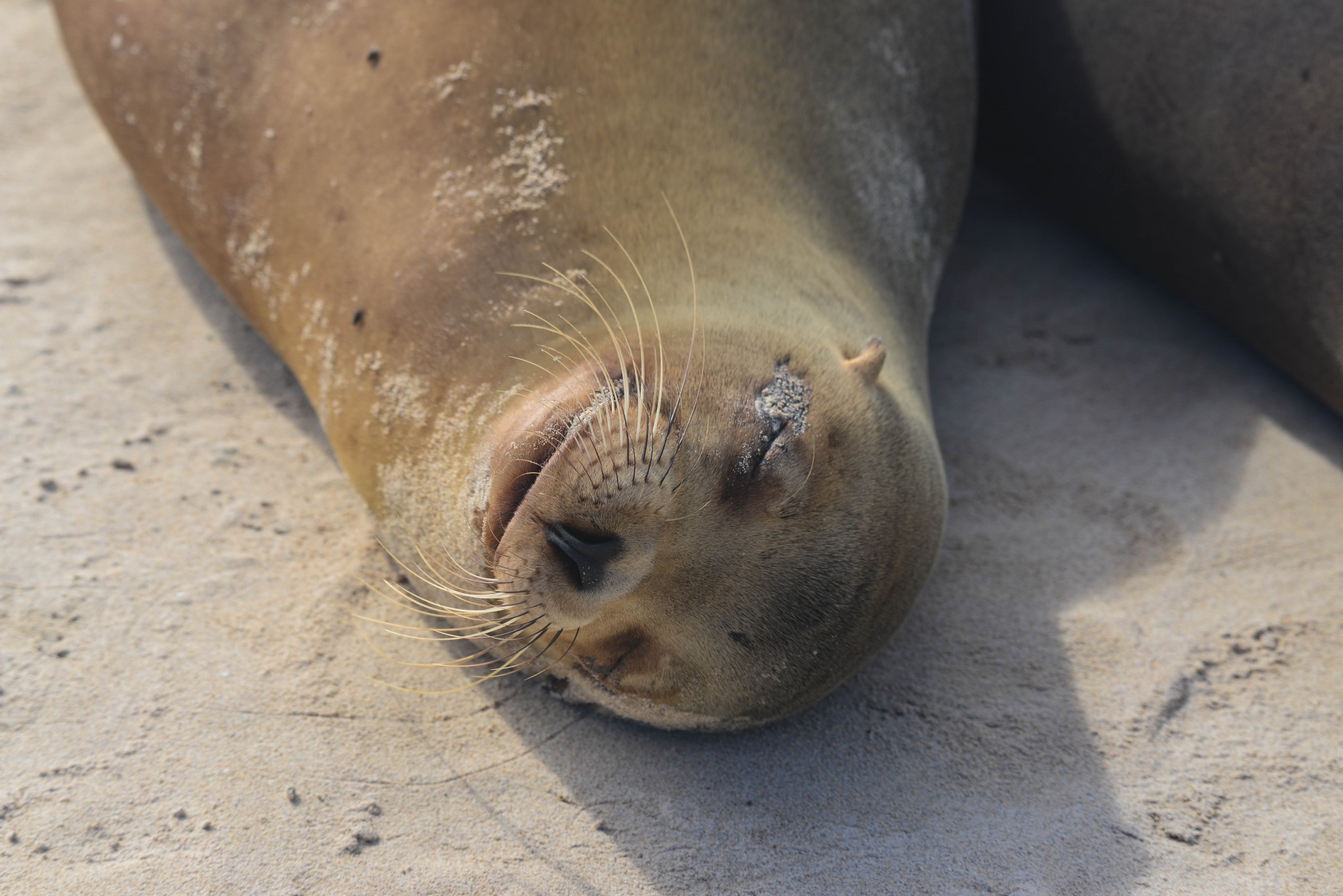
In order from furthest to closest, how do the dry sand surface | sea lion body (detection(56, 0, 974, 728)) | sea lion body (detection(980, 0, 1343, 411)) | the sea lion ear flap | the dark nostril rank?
sea lion body (detection(980, 0, 1343, 411)) → the sea lion ear flap → the dry sand surface → sea lion body (detection(56, 0, 974, 728)) → the dark nostril

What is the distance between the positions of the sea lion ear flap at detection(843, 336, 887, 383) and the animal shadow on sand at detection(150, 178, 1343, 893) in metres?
0.70

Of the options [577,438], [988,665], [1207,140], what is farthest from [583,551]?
[1207,140]

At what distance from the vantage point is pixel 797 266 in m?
2.60

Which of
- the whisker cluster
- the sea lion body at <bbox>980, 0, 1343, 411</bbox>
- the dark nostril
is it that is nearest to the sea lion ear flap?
the whisker cluster

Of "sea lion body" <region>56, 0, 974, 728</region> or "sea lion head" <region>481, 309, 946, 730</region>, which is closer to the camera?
"sea lion head" <region>481, 309, 946, 730</region>

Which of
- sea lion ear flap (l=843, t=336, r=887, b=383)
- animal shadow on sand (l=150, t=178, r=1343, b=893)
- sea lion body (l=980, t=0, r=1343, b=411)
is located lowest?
animal shadow on sand (l=150, t=178, r=1343, b=893)

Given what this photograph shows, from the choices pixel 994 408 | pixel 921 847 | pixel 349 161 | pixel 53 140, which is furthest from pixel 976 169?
pixel 53 140

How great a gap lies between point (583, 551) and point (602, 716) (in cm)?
70

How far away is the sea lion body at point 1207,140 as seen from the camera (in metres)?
3.40

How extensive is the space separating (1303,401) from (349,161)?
114 inches

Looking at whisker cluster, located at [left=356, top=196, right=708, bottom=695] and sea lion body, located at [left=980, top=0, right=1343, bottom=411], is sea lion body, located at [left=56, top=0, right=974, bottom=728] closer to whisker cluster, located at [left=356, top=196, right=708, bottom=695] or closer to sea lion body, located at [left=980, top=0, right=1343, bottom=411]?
whisker cluster, located at [left=356, top=196, right=708, bottom=695]

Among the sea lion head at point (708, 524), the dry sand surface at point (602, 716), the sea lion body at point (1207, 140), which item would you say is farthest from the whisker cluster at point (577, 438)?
the sea lion body at point (1207, 140)

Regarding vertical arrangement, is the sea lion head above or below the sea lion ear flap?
below

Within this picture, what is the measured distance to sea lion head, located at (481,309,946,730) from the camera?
2.00m
